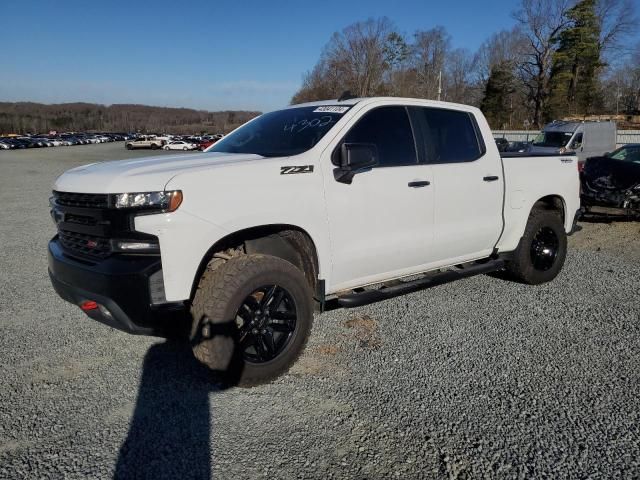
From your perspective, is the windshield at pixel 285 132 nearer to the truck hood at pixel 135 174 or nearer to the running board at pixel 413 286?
the truck hood at pixel 135 174

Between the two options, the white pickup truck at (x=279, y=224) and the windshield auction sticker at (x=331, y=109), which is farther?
the windshield auction sticker at (x=331, y=109)

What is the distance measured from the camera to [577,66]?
52.9 m

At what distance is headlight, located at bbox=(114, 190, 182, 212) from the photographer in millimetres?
2863

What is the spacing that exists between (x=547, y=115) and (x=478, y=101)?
1691cm

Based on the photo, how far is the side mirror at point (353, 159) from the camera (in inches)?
133

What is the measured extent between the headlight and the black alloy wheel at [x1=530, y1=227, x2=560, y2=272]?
3985 mm

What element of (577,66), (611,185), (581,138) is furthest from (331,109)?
(577,66)

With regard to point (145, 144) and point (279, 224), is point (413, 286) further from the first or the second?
point (145, 144)

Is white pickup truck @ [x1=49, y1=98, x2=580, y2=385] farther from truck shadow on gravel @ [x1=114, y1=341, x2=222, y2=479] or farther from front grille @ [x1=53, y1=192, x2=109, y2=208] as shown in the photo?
truck shadow on gravel @ [x1=114, y1=341, x2=222, y2=479]

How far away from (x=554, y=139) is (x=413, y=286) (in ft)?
55.9

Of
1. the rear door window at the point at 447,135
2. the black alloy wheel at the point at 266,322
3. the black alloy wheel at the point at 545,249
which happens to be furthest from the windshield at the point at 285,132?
the black alloy wheel at the point at 545,249

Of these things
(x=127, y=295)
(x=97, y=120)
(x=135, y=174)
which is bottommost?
(x=127, y=295)

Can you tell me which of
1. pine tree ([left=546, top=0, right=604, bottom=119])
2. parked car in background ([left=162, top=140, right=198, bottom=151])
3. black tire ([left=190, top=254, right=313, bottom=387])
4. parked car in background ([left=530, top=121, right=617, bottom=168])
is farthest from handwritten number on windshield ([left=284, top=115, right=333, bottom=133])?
pine tree ([left=546, top=0, right=604, bottom=119])

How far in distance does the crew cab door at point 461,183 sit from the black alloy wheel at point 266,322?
5.06 ft
